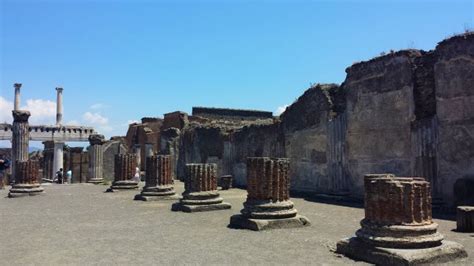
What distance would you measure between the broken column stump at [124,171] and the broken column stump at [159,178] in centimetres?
341

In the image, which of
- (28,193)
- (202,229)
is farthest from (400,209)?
(28,193)

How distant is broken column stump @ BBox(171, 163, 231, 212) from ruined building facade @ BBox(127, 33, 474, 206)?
14.5 ft

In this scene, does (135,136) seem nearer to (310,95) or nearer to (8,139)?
(8,139)

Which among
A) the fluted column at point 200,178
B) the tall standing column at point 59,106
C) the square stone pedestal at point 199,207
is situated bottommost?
the square stone pedestal at point 199,207

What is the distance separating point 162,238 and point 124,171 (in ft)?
35.9

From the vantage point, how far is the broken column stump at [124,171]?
56.2 ft

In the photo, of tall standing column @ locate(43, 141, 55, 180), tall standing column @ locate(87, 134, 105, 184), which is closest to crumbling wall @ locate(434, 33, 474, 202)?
tall standing column @ locate(87, 134, 105, 184)

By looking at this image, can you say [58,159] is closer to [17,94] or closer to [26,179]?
[17,94]

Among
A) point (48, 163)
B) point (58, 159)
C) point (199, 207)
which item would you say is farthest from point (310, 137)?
point (48, 163)

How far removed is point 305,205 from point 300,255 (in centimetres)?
636

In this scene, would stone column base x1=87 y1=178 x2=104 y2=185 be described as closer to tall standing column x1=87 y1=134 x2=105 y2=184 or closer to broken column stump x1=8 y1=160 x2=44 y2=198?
tall standing column x1=87 y1=134 x2=105 y2=184

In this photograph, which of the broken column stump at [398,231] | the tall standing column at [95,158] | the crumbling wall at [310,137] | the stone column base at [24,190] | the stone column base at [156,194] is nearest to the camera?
the broken column stump at [398,231]

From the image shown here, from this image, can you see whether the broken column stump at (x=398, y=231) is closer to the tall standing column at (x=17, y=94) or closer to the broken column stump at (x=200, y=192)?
the broken column stump at (x=200, y=192)

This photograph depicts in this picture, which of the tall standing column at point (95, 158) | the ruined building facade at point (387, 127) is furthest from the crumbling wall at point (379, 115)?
the tall standing column at point (95, 158)
